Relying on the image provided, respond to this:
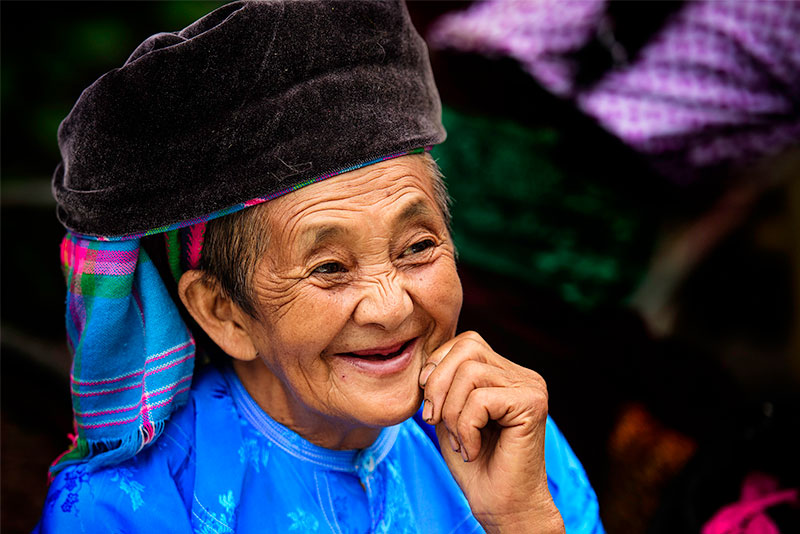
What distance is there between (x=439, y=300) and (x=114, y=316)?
82 cm

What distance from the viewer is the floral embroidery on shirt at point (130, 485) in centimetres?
165

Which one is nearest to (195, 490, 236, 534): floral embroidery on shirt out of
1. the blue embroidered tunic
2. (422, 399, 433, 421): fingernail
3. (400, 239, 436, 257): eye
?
the blue embroidered tunic

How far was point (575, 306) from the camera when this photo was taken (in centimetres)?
343

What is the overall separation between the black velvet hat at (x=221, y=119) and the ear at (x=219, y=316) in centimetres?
24

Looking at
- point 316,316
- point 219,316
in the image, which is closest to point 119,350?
point 219,316

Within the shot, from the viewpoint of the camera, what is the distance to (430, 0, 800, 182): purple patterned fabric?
8.89ft

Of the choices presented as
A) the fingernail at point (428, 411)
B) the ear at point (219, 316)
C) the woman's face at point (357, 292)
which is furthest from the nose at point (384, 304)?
the ear at point (219, 316)

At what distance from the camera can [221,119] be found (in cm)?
159

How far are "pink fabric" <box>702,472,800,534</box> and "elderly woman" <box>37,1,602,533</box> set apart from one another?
Answer: 125cm

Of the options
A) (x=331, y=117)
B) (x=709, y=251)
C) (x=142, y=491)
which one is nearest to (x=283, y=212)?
(x=331, y=117)

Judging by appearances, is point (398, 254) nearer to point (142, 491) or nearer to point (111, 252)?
point (111, 252)

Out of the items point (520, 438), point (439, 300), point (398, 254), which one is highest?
point (398, 254)

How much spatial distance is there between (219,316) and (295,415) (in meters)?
0.36

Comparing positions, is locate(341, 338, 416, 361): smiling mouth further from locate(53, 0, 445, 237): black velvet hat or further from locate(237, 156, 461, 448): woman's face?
locate(53, 0, 445, 237): black velvet hat
